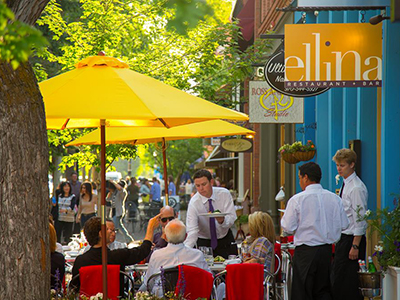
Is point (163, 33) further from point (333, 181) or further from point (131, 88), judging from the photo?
point (131, 88)

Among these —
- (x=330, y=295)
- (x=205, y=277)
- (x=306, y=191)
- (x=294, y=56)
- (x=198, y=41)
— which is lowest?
(x=330, y=295)

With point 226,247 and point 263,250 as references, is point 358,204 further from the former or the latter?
point 226,247

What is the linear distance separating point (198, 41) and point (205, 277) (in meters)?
10.2

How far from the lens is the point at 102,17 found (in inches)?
584

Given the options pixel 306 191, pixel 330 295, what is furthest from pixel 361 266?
pixel 306 191

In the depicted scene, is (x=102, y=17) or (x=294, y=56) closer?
(x=294, y=56)

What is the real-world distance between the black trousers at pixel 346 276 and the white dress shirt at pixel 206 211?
1.37 metres

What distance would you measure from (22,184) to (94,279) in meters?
2.01

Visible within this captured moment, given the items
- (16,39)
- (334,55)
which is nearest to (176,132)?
(334,55)

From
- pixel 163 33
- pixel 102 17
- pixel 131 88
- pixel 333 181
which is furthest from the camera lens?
pixel 163 33

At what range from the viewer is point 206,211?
31.2 feet

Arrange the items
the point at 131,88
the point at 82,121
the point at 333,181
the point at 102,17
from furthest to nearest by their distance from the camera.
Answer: the point at 102,17 < the point at 333,181 < the point at 82,121 < the point at 131,88

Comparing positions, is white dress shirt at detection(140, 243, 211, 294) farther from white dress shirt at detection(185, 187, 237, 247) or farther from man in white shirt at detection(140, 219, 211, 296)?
white dress shirt at detection(185, 187, 237, 247)

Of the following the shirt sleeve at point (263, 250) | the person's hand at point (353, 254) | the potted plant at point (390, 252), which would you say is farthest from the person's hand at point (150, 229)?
the potted plant at point (390, 252)
